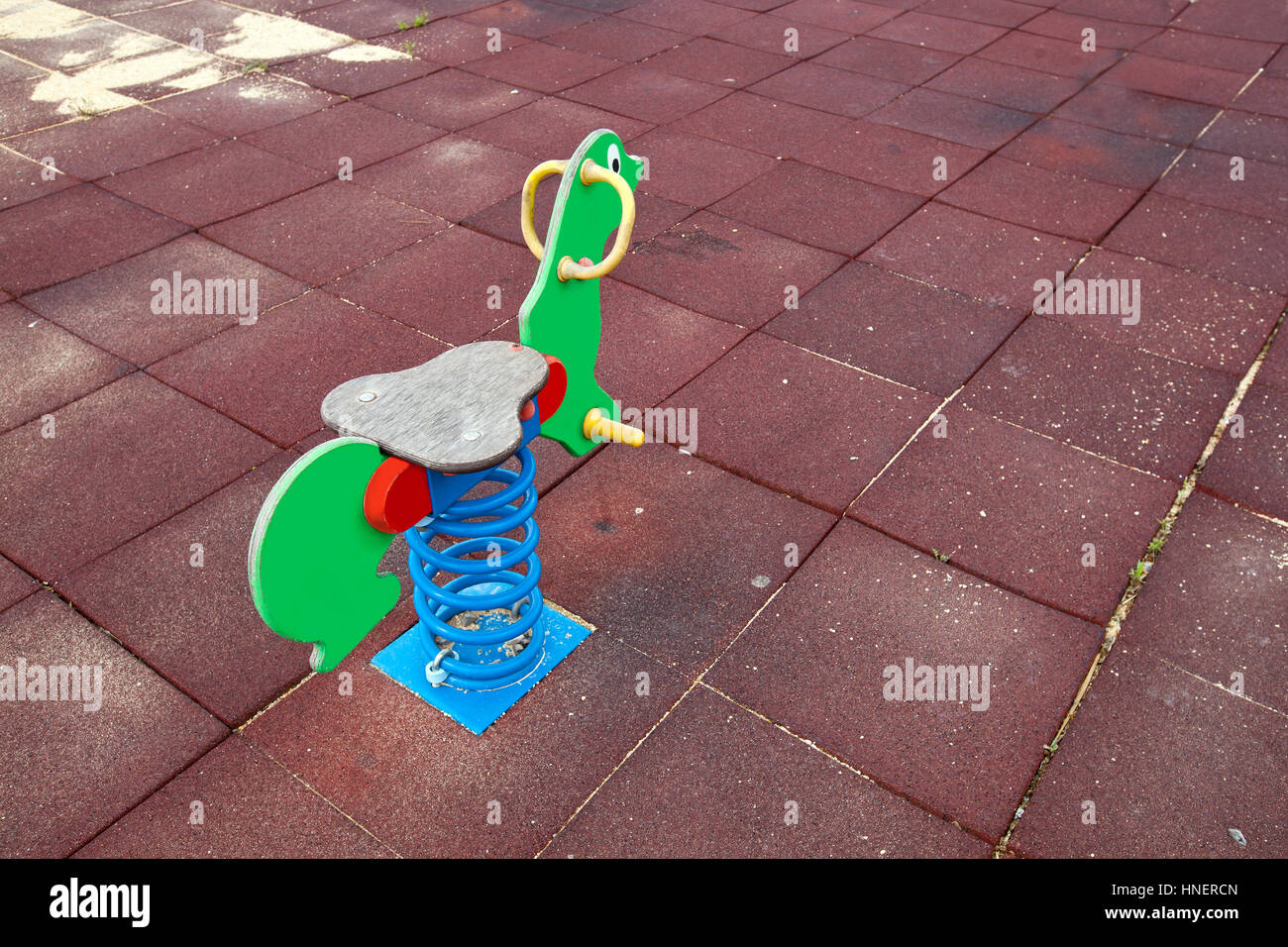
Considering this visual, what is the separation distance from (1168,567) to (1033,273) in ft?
7.92

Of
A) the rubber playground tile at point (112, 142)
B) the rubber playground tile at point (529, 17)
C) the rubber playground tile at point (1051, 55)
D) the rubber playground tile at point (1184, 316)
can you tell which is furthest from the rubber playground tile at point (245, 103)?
the rubber playground tile at point (1051, 55)

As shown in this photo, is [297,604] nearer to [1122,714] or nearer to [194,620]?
[194,620]

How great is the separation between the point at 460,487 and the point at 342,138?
5.23 metres

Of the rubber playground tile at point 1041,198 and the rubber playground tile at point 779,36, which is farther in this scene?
the rubber playground tile at point 779,36

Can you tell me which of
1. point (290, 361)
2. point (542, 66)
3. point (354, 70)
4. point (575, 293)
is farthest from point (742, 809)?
point (354, 70)

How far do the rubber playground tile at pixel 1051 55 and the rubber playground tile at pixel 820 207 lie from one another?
10.2ft

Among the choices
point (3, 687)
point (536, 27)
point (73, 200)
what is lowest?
point (3, 687)

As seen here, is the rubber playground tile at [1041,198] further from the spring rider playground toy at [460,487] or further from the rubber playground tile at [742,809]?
the rubber playground tile at [742,809]

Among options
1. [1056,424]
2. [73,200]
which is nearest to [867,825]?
[1056,424]

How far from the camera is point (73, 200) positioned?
6.13m

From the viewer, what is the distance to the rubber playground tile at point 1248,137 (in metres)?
6.95

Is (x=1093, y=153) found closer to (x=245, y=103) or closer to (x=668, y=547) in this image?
(x=668, y=547)

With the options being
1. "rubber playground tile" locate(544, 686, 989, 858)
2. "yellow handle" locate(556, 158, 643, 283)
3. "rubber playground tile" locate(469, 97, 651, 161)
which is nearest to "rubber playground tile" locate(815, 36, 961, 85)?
"rubber playground tile" locate(469, 97, 651, 161)

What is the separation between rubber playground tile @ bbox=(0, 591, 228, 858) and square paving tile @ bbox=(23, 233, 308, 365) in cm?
189
